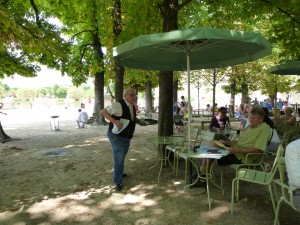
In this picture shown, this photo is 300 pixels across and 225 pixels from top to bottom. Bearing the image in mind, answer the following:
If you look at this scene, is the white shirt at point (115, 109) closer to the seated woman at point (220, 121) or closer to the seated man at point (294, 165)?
the seated man at point (294, 165)

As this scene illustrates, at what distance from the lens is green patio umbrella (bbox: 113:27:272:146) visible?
3.91m

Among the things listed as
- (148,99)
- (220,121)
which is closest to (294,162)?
(220,121)

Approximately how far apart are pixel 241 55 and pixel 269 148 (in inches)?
74.5

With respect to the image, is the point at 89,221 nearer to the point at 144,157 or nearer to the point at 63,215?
the point at 63,215

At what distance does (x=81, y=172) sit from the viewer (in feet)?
22.1

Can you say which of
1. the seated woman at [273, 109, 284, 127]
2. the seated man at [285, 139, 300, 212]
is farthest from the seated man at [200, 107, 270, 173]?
the seated woman at [273, 109, 284, 127]

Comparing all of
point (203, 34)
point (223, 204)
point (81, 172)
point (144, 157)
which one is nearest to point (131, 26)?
point (144, 157)

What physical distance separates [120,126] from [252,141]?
2260 mm

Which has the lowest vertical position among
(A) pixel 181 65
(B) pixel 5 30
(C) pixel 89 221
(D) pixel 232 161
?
(C) pixel 89 221

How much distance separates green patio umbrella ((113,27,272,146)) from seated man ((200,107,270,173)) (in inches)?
37.1

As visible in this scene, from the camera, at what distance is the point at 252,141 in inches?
190

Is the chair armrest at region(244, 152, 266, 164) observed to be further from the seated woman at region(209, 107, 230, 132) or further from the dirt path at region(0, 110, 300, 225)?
the seated woman at region(209, 107, 230, 132)

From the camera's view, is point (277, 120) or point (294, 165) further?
point (277, 120)

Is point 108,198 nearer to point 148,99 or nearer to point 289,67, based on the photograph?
point 289,67
